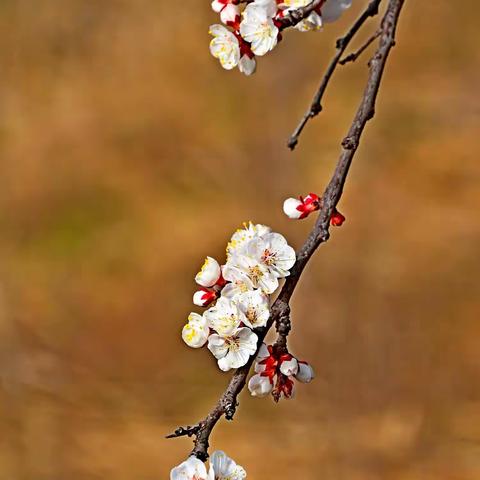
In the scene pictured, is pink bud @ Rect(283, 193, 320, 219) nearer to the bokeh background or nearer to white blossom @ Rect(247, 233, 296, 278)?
white blossom @ Rect(247, 233, 296, 278)

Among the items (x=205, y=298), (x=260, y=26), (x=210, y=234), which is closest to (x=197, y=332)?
(x=205, y=298)

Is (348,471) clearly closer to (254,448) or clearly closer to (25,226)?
(254,448)

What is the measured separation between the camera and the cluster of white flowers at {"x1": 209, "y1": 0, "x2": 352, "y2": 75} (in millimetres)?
450

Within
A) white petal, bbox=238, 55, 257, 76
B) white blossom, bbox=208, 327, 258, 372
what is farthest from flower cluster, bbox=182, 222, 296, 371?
white petal, bbox=238, 55, 257, 76

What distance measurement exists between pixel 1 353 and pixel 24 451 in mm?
186

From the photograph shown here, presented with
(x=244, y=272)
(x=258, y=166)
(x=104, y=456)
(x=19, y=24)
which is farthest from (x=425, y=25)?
(x=244, y=272)

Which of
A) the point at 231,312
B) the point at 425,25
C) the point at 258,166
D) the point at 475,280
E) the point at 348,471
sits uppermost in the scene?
the point at 425,25

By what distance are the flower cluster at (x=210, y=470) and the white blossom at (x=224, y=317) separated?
5 centimetres

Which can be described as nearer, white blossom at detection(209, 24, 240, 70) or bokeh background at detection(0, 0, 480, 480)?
white blossom at detection(209, 24, 240, 70)

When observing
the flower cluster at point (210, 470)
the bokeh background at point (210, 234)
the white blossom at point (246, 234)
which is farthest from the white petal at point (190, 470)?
the bokeh background at point (210, 234)

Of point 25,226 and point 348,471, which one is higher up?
point 25,226

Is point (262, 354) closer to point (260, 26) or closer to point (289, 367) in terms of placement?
point (289, 367)

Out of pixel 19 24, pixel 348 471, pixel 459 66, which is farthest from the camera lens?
pixel 19 24

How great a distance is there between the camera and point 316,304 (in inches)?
64.2
